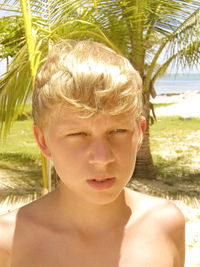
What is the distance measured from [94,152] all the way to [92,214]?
0.71 feet

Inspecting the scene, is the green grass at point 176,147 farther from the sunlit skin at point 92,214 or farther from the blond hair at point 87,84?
the blond hair at point 87,84

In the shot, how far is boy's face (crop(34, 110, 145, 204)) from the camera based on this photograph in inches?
32.3

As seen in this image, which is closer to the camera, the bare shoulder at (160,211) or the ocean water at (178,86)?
the bare shoulder at (160,211)

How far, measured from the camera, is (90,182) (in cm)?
83

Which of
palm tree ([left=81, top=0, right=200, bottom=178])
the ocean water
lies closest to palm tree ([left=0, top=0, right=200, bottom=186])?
palm tree ([left=81, top=0, right=200, bottom=178])

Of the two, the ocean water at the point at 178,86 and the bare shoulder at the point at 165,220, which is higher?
the bare shoulder at the point at 165,220

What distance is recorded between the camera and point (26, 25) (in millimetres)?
2428

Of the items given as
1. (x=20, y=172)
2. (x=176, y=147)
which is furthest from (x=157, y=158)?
(x=20, y=172)

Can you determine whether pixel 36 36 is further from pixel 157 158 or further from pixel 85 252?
pixel 157 158

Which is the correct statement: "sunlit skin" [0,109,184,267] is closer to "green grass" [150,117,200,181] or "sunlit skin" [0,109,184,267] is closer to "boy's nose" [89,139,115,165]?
"boy's nose" [89,139,115,165]

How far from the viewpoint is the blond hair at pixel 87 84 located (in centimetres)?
82

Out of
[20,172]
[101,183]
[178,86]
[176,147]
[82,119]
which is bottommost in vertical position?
[178,86]

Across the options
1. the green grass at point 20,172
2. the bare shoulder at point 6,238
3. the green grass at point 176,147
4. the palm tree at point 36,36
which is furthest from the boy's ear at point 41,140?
the green grass at point 176,147

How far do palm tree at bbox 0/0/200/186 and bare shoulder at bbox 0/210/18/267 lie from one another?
1094 millimetres
